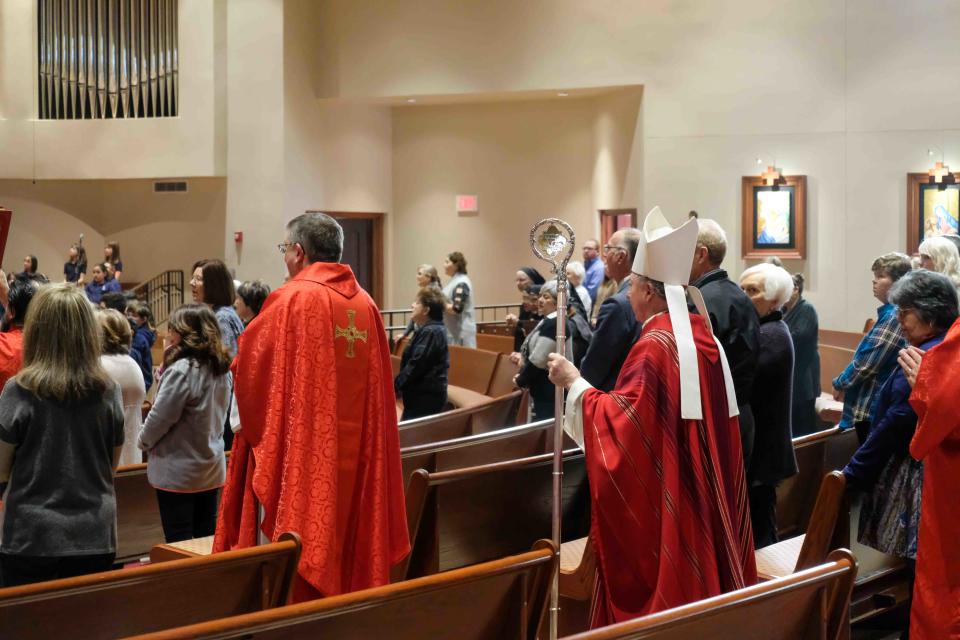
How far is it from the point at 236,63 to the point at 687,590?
12475mm

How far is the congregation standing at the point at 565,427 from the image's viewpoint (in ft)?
10.2

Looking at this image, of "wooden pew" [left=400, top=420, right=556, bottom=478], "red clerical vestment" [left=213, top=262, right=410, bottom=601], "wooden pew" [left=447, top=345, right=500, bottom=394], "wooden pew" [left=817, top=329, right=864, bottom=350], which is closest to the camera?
"red clerical vestment" [left=213, top=262, right=410, bottom=601]

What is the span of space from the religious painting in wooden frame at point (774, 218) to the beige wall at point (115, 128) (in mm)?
6889

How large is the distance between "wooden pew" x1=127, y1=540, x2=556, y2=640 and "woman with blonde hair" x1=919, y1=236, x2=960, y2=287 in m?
4.30

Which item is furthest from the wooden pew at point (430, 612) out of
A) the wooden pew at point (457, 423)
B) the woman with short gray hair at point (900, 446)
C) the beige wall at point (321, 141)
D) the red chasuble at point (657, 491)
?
the beige wall at point (321, 141)

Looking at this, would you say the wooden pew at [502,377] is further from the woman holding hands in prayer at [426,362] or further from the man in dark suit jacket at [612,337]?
the man in dark suit jacket at [612,337]

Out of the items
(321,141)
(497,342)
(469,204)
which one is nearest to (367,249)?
(469,204)

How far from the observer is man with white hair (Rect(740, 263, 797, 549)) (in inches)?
165

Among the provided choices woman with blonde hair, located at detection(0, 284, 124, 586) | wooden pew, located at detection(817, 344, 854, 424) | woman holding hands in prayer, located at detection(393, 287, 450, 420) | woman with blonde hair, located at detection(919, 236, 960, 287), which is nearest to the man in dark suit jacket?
woman with blonde hair, located at detection(0, 284, 124, 586)

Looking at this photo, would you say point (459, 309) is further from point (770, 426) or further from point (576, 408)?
point (576, 408)

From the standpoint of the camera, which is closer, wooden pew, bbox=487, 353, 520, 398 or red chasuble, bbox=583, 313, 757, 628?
red chasuble, bbox=583, 313, 757, 628

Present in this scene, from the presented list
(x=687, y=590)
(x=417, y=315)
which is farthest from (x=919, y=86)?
(x=687, y=590)

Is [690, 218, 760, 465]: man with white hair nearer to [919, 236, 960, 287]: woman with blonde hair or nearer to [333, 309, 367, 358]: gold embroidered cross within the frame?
[333, 309, 367, 358]: gold embroidered cross

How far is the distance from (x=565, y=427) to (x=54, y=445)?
159 centimetres
